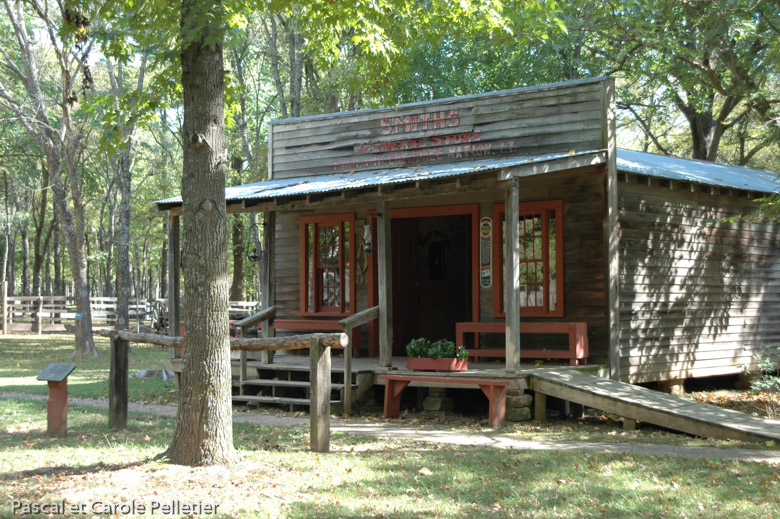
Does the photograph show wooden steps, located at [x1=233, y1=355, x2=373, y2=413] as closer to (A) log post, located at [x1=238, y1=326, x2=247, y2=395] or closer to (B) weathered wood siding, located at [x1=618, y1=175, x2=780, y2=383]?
(A) log post, located at [x1=238, y1=326, x2=247, y2=395]

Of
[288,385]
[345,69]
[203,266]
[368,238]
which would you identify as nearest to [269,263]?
[368,238]

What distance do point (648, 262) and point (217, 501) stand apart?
8917mm

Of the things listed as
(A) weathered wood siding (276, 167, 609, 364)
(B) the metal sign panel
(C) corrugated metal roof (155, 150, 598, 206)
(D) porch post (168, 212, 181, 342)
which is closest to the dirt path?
(D) porch post (168, 212, 181, 342)

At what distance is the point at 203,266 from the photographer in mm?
6781

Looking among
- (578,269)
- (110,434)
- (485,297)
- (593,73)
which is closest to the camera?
(110,434)

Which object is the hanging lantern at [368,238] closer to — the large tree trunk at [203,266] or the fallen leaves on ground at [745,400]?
the fallen leaves on ground at [745,400]

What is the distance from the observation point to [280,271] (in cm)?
1517

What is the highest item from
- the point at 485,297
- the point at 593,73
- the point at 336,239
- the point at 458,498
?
the point at 593,73

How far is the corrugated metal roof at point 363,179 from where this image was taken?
10797 mm

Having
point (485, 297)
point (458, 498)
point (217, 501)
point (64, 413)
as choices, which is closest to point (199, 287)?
point (217, 501)

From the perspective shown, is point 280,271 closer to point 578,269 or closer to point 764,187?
point 578,269

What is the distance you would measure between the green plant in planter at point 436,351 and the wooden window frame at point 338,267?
3083mm

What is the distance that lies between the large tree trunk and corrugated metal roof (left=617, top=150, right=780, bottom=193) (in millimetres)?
7056

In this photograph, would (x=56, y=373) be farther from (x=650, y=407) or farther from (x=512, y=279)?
(x=650, y=407)
